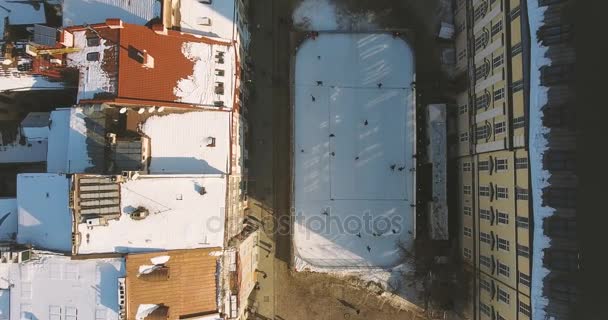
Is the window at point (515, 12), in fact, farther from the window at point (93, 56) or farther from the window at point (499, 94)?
the window at point (93, 56)

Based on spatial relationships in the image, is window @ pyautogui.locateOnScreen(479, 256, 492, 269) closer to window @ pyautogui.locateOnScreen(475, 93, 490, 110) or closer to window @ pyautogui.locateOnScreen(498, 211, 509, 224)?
window @ pyautogui.locateOnScreen(498, 211, 509, 224)

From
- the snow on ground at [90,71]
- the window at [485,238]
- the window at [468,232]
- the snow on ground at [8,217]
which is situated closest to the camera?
the snow on ground at [90,71]

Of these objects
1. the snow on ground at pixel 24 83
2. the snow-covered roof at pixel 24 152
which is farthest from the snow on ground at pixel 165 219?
the snow on ground at pixel 24 83

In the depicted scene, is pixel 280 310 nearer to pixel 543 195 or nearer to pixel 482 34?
pixel 543 195

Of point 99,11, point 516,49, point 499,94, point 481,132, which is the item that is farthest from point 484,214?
point 99,11

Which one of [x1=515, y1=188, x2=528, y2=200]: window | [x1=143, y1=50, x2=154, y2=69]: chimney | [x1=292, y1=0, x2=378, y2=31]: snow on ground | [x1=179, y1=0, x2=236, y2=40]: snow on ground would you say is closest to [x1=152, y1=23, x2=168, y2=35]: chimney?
[x1=143, y1=50, x2=154, y2=69]: chimney

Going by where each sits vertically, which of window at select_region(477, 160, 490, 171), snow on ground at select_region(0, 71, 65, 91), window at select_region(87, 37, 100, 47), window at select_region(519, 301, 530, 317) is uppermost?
window at select_region(87, 37, 100, 47)
